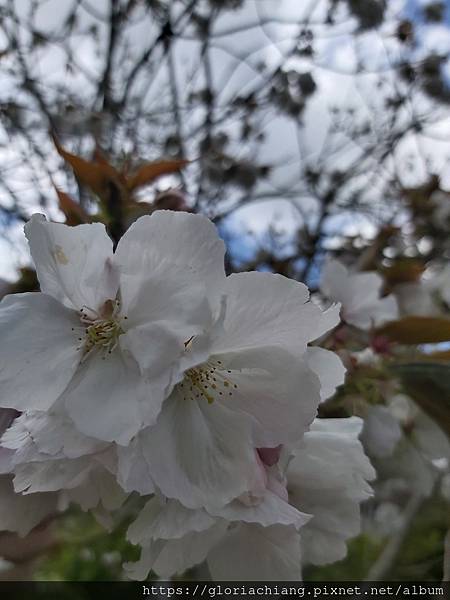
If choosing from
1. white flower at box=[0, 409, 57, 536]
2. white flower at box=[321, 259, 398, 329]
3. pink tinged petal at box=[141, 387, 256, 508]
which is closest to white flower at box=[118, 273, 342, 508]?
pink tinged petal at box=[141, 387, 256, 508]

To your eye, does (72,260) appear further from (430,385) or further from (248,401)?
(430,385)

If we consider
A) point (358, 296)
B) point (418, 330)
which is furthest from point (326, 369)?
point (358, 296)

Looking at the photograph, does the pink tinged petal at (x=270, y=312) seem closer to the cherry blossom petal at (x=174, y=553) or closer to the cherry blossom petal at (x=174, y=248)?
the cherry blossom petal at (x=174, y=248)

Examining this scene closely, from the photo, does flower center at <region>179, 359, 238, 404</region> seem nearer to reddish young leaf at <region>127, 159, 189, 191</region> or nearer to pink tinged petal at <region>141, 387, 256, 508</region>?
pink tinged petal at <region>141, 387, 256, 508</region>

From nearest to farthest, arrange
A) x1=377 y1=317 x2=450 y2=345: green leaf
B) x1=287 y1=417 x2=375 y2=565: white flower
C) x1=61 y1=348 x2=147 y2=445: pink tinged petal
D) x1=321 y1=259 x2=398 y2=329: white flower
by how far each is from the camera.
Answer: x1=61 y1=348 x2=147 y2=445: pink tinged petal, x1=287 y1=417 x2=375 y2=565: white flower, x1=377 y1=317 x2=450 y2=345: green leaf, x1=321 y1=259 x2=398 y2=329: white flower

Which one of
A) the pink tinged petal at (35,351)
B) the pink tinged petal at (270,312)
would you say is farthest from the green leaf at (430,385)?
the pink tinged petal at (35,351)

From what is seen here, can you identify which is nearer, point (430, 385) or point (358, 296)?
point (430, 385)

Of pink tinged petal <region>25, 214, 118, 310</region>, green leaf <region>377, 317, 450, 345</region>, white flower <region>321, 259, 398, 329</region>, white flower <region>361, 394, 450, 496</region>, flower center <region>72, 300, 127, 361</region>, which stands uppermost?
pink tinged petal <region>25, 214, 118, 310</region>
